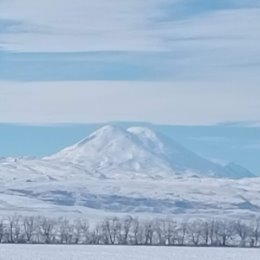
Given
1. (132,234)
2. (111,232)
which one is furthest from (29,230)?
(132,234)

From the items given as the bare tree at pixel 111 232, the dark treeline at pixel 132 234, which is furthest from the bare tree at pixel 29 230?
the bare tree at pixel 111 232

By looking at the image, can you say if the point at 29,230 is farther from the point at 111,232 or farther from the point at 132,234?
the point at 132,234

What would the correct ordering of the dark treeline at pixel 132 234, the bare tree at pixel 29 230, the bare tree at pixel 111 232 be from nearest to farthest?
the bare tree at pixel 29 230
the dark treeline at pixel 132 234
the bare tree at pixel 111 232

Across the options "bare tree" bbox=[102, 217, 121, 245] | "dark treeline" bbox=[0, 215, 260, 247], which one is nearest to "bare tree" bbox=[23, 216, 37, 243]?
"dark treeline" bbox=[0, 215, 260, 247]

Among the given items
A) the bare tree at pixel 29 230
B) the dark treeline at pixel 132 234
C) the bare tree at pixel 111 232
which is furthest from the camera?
the bare tree at pixel 111 232

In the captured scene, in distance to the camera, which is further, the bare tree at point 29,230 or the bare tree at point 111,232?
the bare tree at point 111,232

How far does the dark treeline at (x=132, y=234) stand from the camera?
97.5 metres

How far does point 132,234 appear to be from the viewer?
106 metres

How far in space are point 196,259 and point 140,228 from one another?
142ft

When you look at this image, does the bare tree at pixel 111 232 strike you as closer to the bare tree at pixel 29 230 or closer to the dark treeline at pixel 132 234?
the dark treeline at pixel 132 234

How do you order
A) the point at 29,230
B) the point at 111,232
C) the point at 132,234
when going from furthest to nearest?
the point at 111,232, the point at 132,234, the point at 29,230

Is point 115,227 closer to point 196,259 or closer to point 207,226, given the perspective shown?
point 207,226

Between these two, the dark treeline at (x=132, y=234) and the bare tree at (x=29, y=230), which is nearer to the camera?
the bare tree at (x=29, y=230)

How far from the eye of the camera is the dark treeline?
97500 millimetres
